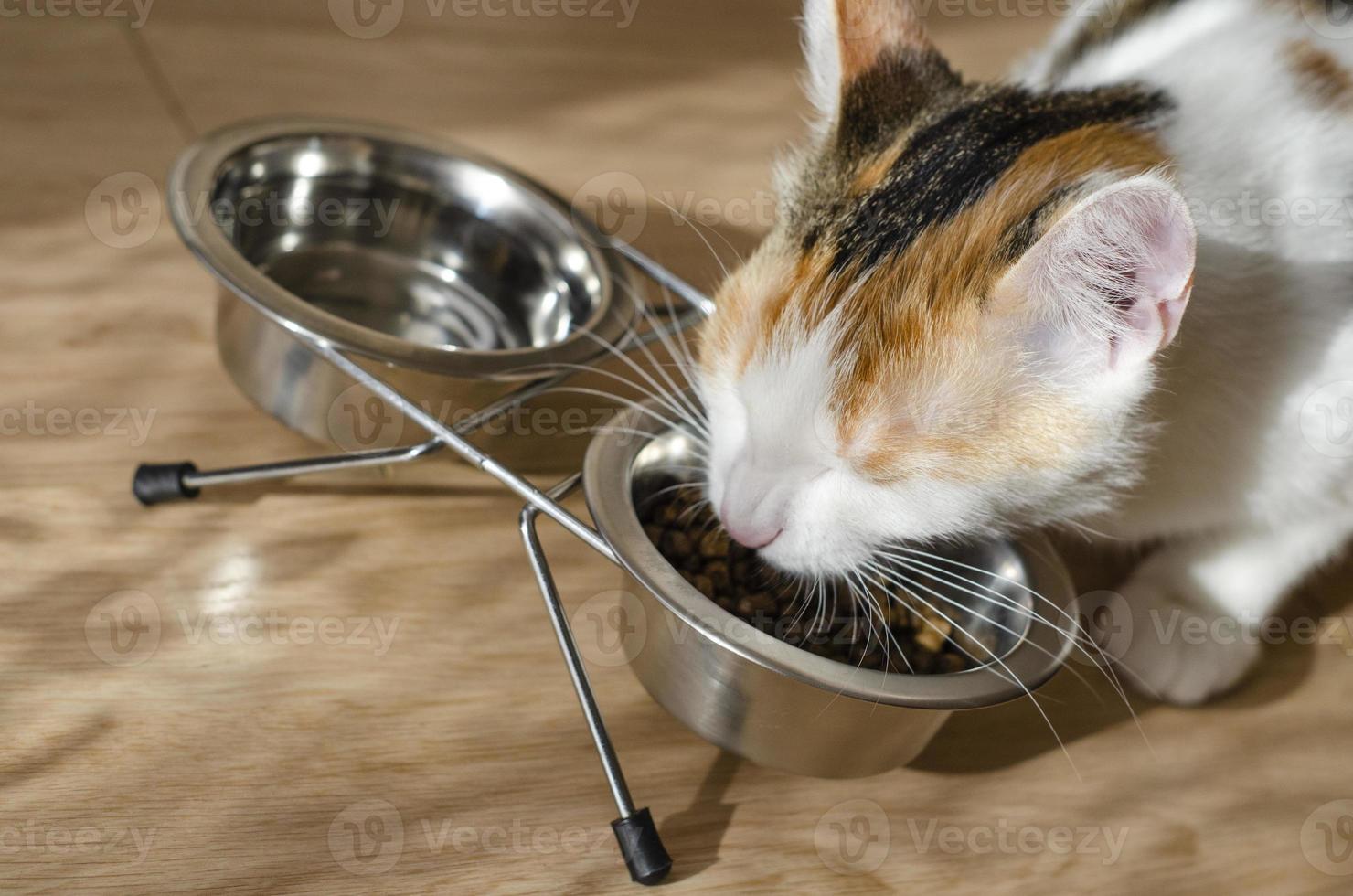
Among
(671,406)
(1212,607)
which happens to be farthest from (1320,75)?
(671,406)

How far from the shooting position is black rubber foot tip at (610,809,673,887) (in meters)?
0.78

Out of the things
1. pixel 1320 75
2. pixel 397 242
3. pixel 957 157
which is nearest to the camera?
pixel 957 157

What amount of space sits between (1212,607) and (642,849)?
572 millimetres

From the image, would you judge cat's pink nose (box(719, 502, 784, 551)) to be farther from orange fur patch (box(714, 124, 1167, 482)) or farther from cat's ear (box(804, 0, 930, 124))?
cat's ear (box(804, 0, 930, 124))

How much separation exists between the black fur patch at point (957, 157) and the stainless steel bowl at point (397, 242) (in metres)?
0.33

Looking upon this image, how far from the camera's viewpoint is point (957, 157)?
0.76 meters

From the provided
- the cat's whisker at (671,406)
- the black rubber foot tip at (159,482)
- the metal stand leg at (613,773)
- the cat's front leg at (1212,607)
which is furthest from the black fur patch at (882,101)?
the black rubber foot tip at (159,482)

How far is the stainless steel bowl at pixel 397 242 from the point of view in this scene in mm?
1058

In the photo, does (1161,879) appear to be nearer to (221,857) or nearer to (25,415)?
(221,857)

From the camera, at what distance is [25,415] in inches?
39.9

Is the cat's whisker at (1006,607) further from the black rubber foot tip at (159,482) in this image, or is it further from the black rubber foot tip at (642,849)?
the black rubber foot tip at (159,482)

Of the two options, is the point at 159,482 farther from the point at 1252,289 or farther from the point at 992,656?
the point at 1252,289

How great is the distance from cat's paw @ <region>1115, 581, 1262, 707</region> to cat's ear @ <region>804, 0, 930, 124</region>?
0.53 meters

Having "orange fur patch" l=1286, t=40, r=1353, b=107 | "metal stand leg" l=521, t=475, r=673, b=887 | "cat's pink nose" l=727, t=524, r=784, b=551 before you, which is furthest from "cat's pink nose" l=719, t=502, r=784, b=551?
"orange fur patch" l=1286, t=40, r=1353, b=107
